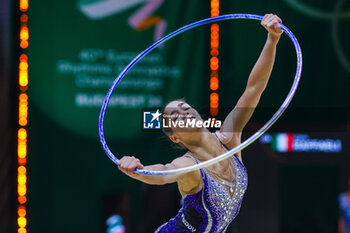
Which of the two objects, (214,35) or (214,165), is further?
(214,35)

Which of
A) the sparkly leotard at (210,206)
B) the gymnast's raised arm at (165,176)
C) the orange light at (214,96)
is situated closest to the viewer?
the gymnast's raised arm at (165,176)

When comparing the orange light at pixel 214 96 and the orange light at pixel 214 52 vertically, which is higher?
the orange light at pixel 214 52

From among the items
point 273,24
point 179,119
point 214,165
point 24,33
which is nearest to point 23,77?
point 24,33

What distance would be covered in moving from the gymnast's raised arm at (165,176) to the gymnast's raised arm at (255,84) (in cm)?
28

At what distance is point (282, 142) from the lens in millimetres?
3352

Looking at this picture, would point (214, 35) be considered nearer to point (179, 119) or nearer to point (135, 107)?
point (135, 107)

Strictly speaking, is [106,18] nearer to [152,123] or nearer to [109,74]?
[109,74]

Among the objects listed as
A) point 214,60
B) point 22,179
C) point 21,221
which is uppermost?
point 214,60

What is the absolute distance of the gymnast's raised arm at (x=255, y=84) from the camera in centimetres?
229

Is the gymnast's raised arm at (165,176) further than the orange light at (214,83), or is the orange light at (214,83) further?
the orange light at (214,83)

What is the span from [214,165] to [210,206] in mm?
179

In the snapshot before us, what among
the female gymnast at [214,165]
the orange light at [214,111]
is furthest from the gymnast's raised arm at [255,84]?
the orange light at [214,111]

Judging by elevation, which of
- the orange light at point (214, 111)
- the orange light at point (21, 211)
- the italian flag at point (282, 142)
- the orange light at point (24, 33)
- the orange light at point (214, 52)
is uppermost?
the orange light at point (24, 33)

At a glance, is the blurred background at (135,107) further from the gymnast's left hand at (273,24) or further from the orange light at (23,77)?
the gymnast's left hand at (273,24)
